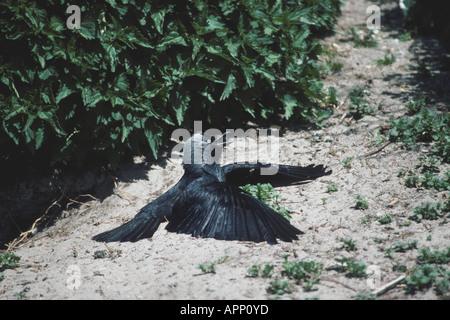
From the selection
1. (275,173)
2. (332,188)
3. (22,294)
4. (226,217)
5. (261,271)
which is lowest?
(22,294)

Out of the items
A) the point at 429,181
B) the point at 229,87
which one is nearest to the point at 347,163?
the point at 429,181

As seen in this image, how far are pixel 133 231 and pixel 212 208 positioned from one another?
30.8 inches

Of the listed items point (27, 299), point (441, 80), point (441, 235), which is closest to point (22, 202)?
point (27, 299)

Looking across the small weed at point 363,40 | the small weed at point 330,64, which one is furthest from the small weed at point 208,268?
the small weed at point 363,40

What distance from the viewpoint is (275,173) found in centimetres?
493

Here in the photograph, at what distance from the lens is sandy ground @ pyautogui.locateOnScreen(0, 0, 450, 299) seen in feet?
11.0

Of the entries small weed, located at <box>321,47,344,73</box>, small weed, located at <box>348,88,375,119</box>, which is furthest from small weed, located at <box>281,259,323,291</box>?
small weed, located at <box>321,47,344,73</box>

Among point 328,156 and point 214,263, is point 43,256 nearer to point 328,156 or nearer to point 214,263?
point 214,263

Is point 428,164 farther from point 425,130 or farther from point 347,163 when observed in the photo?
point 347,163

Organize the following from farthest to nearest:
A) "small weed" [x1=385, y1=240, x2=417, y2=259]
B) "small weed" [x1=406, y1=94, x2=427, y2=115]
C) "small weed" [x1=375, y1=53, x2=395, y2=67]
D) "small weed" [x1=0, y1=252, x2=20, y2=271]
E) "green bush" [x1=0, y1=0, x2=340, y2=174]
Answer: "small weed" [x1=375, y1=53, x2=395, y2=67]
"small weed" [x1=406, y1=94, x2=427, y2=115]
"green bush" [x1=0, y1=0, x2=340, y2=174]
"small weed" [x1=0, y1=252, x2=20, y2=271]
"small weed" [x1=385, y1=240, x2=417, y2=259]

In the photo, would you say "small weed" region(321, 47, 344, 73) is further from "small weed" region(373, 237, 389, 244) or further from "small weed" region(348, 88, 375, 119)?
"small weed" region(373, 237, 389, 244)

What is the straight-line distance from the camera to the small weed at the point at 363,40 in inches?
291

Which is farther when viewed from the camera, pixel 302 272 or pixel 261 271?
pixel 261 271

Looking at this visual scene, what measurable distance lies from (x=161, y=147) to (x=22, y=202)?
5.86 feet
